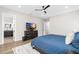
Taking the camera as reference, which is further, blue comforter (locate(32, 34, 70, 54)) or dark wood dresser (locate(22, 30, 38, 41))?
dark wood dresser (locate(22, 30, 38, 41))

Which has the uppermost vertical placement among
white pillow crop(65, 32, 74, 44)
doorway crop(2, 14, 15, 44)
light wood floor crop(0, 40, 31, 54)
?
doorway crop(2, 14, 15, 44)

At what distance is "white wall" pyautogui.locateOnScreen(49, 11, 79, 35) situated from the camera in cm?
124

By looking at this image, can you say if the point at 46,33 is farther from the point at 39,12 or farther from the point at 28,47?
the point at 28,47

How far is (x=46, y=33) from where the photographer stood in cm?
138

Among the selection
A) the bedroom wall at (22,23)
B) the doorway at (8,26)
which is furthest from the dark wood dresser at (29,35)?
the doorway at (8,26)

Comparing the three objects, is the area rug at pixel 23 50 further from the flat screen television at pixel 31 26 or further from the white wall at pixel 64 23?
the white wall at pixel 64 23

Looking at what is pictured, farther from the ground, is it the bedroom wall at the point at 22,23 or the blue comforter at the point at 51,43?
the bedroom wall at the point at 22,23

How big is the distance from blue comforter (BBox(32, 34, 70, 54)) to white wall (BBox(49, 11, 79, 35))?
0.36ft

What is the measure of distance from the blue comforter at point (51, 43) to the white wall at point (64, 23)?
0.11m

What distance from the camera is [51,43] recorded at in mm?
1324

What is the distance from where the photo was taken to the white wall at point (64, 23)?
1.24 meters

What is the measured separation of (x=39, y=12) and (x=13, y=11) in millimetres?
416

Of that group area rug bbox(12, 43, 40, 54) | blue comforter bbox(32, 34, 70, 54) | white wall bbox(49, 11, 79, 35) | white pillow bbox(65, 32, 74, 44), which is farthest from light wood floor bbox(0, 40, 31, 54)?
white pillow bbox(65, 32, 74, 44)

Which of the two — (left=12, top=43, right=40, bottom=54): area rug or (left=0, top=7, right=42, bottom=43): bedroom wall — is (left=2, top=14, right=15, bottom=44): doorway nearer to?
(left=0, top=7, right=42, bottom=43): bedroom wall
